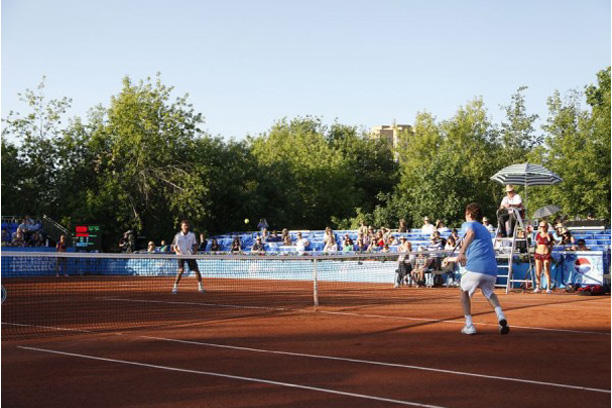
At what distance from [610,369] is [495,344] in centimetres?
213

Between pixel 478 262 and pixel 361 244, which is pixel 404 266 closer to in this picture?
pixel 361 244

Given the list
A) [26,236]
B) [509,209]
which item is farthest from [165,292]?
[26,236]

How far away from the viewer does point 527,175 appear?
74.5 ft

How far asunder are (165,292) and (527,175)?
1072 cm

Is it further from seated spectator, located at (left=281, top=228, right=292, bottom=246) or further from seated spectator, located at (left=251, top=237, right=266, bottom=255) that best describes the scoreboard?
seated spectator, located at (left=281, top=228, right=292, bottom=246)

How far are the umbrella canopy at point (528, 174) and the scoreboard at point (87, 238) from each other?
826 inches

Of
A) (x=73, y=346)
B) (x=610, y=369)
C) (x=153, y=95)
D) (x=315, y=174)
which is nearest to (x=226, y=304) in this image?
(x=73, y=346)

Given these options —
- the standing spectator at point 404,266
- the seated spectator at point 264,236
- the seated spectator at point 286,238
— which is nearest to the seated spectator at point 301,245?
the seated spectator at point 286,238

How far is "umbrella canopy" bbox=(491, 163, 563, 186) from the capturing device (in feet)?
70.6

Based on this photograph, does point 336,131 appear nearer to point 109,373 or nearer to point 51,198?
point 51,198

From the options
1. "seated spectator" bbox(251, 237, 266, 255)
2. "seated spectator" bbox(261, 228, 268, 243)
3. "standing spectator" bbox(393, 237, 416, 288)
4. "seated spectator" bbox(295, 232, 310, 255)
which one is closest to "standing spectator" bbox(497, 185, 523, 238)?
"standing spectator" bbox(393, 237, 416, 288)

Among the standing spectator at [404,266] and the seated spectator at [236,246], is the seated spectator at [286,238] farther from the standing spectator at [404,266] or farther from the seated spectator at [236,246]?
the standing spectator at [404,266]

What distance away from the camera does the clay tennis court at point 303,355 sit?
23.0 feet

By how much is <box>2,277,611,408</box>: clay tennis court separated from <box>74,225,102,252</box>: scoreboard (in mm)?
19477
